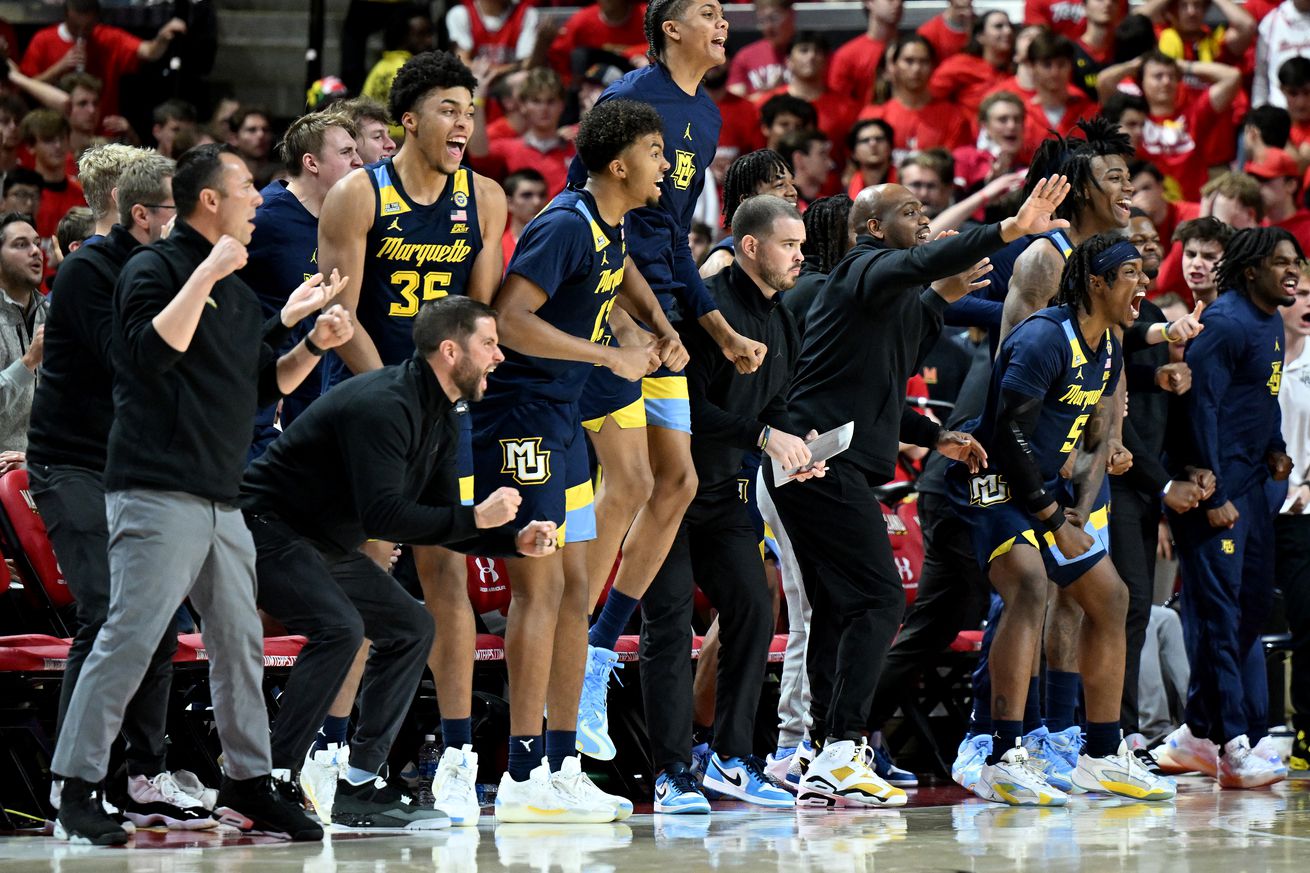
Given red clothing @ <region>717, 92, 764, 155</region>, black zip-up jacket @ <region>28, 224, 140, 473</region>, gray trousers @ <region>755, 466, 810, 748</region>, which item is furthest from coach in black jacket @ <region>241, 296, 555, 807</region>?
red clothing @ <region>717, 92, 764, 155</region>

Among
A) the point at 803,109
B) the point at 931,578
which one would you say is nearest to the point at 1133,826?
the point at 931,578

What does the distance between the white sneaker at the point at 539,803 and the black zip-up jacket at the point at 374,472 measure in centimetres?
82

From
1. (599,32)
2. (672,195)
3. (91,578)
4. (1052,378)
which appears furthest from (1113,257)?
(599,32)

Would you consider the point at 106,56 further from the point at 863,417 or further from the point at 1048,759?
the point at 1048,759

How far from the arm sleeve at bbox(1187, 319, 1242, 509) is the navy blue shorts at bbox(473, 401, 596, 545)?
336cm

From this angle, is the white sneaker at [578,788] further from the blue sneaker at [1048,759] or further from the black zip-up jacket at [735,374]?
the blue sneaker at [1048,759]

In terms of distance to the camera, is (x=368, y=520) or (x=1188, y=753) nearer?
(x=368, y=520)

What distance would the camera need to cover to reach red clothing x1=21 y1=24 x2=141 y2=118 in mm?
13914

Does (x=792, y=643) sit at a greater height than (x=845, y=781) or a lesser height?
greater

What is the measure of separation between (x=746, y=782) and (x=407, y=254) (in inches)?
92.9

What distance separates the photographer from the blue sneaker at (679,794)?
6.64 metres

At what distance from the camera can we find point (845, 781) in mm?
6980

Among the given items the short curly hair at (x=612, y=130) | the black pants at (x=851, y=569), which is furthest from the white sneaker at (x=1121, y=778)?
the short curly hair at (x=612, y=130)

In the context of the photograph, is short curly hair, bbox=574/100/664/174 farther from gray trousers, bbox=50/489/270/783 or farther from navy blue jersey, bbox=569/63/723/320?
gray trousers, bbox=50/489/270/783
